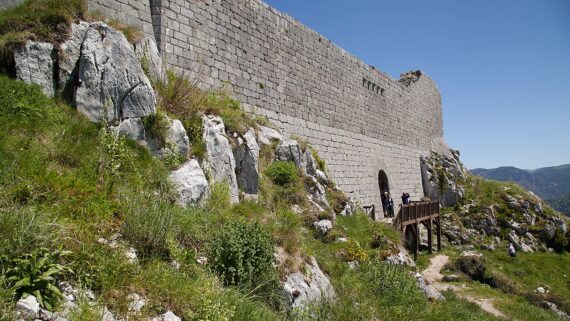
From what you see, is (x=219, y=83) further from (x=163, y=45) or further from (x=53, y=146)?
(x=53, y=146)

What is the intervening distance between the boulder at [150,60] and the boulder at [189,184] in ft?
6.96

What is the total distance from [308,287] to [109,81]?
14.7ft

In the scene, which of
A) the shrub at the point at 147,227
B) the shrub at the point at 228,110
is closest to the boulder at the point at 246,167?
the shrub at the point at 228,110

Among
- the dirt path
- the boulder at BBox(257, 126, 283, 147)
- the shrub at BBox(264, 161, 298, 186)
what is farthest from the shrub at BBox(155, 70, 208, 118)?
the dirt path

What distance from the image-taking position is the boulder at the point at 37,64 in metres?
5.95

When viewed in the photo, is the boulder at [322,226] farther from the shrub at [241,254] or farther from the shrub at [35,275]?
the shrub at [35,275]

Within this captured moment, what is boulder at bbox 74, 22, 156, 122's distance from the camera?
628 centimetres

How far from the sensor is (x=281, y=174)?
9.91 m

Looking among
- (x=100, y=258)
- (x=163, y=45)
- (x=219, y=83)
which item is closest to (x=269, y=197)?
(x=219, y=83)

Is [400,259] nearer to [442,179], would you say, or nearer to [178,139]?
[178,139]

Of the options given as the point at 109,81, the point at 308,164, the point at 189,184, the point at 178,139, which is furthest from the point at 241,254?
the point at 308,164

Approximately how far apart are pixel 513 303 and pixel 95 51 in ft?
51.5

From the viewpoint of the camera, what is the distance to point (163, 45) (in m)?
9.03

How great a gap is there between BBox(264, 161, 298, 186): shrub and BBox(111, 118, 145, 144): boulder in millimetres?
3857
